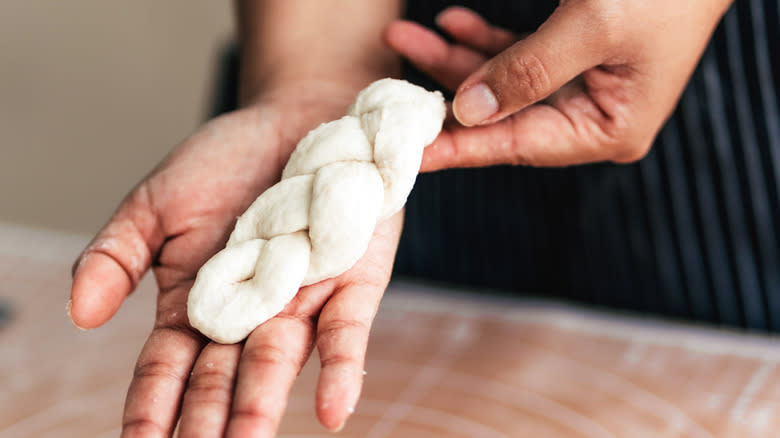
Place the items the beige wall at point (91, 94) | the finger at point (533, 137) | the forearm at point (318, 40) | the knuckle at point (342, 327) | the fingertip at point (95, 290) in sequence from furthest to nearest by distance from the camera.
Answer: the beige wall at point (91, 94) < the forearm at point (318, 40) < the finger at point (533, 137) < the fingertip at point (95, 290) < the knuckle at point (342, 327)

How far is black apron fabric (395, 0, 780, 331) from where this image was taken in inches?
53.1

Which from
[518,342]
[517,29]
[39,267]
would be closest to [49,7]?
[39,267]

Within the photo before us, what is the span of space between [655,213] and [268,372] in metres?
1.14

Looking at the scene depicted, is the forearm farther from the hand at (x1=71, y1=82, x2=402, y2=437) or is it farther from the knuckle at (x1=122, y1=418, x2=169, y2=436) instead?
the knuckle at (x1=122, y1=418, x2=169, y2=436)

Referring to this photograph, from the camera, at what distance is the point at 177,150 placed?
3.89 ft

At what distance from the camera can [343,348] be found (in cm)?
82

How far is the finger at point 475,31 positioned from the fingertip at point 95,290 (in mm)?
947

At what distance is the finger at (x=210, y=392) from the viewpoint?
2.54ft

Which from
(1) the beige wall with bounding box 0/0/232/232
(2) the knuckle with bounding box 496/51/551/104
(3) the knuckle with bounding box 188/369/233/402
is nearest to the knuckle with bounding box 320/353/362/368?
(3) the knuckle with bounding box 188/369/233/402

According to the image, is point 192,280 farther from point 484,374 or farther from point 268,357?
point 484,374

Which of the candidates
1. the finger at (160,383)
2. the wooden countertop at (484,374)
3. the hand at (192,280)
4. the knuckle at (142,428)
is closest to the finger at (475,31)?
the hand at (192,280)

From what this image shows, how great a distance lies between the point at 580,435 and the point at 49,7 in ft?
10.2

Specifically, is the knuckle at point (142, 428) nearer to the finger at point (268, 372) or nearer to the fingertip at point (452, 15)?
the finger at point (268, 372)

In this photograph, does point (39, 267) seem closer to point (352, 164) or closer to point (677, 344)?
point (352, 164)
